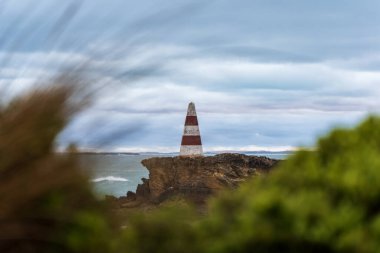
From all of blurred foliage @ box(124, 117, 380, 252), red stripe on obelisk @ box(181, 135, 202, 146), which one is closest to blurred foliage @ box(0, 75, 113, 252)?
blurred foliage @ box(124, 117, 380, 252)

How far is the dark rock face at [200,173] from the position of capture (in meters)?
23.1

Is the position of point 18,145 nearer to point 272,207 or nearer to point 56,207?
point 56,207

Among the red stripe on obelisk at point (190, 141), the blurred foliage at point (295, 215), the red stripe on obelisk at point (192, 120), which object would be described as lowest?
the blurred foliage at point (295, 215)

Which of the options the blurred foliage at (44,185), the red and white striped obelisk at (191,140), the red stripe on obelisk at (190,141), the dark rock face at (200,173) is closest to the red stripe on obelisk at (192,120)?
the red and white striped obelisk at (191,140)

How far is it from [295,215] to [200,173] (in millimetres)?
21338

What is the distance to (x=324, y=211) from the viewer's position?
251 cm

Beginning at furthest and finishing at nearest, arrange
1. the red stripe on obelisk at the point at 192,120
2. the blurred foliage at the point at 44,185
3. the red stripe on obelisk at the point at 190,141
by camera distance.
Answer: the red stripe on obelisk at the point at 192,120 → the red stripe on obelisk at the point at 190,141 → the blurred foliage at the point at 44,185

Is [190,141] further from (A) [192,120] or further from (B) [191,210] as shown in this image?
(B) [191,210]

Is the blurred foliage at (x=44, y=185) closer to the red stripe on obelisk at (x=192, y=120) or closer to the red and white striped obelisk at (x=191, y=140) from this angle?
the red and white striped obelisk at (x=191, y=140)

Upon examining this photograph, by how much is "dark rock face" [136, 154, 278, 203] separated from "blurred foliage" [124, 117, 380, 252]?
1959 centimetres

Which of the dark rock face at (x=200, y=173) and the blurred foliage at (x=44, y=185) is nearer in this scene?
the blurred foliage at (x=44, y=185)

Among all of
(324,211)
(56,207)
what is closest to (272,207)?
(324,211)

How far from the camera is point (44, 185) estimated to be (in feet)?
8.89

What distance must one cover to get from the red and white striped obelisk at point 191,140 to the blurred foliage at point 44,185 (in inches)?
832
